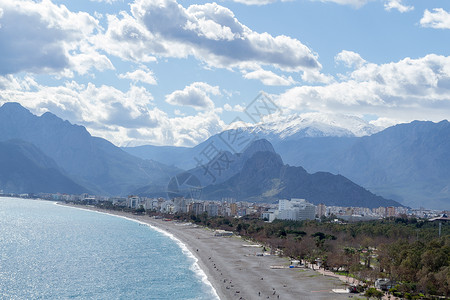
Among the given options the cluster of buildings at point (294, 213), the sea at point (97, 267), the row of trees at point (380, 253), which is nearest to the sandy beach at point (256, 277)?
the sea at point (97, 267)

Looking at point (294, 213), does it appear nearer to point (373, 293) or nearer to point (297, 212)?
point (297, 212)

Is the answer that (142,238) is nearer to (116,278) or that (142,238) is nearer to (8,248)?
(8,248)

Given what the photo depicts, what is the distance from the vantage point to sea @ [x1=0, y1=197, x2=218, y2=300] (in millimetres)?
55156

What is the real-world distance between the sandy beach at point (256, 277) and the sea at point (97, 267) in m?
1.95

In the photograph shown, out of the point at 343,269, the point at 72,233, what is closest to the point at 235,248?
the point at 343,269

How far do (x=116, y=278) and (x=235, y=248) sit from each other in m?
34.1

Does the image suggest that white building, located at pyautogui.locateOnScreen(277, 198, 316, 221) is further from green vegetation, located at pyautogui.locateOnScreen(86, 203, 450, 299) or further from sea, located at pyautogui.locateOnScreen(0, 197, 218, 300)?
sea, located at pyautogui.locateOnScreen(0, 197, 218, 300)

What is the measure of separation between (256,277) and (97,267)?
22.4 metres

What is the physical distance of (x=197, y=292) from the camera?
55812mm

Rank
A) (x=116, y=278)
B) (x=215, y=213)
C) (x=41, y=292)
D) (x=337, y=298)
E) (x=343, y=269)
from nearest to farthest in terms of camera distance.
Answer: (x=337, y=298), (x=41, y=292), (x=116, y=278), (x=343, y=269), (x=215, y=213)

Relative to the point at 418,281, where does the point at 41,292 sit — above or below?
below

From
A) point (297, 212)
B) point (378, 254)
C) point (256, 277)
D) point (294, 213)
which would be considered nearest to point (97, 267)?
point (256, 277)

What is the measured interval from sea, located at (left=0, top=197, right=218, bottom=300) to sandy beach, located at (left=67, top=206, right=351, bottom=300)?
1.95 metres

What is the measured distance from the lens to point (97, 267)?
70.9 meters
